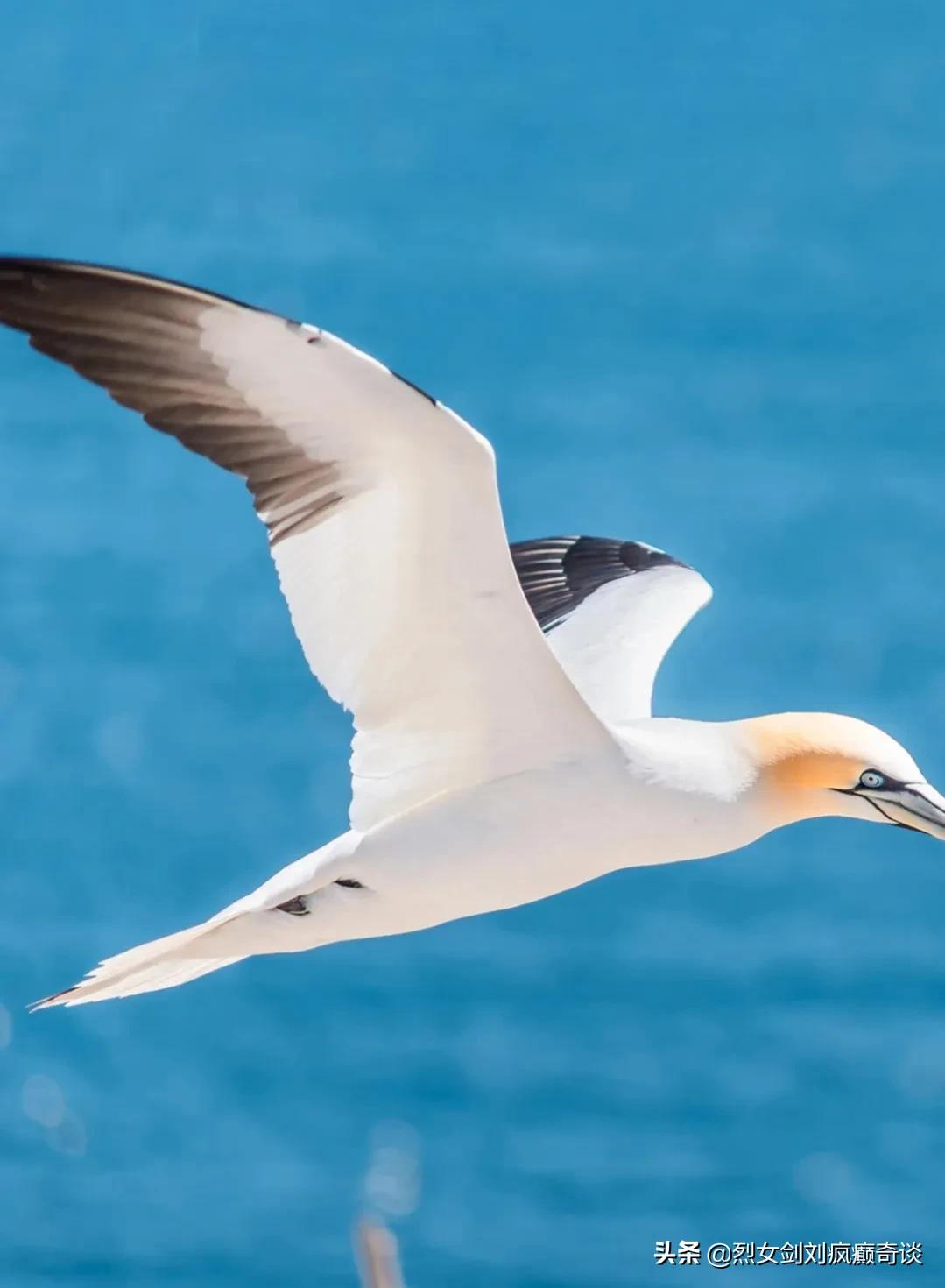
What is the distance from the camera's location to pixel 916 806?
159 inches

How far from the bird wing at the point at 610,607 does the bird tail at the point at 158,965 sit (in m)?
0.90

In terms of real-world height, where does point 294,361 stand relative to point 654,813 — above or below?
above

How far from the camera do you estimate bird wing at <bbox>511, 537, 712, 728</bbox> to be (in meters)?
4.84

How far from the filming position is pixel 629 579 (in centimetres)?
518

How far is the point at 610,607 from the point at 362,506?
1.41 metres

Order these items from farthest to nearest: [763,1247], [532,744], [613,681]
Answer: [763,1247] → [613,681] → [532,744]

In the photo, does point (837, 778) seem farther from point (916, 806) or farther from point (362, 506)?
point (362, 506)

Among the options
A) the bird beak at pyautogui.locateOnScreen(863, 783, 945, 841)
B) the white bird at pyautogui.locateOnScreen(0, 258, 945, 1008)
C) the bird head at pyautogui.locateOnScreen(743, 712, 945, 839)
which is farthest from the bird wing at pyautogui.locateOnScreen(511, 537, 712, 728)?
the bird beak at pyautogui.locateOnScreen(863, 783, 945, 841)

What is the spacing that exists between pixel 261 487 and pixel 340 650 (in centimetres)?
35

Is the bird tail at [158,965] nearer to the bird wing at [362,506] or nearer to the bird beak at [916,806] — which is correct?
the bird wing at [362,506]

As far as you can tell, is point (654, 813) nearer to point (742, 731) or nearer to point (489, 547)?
point (742, 731)

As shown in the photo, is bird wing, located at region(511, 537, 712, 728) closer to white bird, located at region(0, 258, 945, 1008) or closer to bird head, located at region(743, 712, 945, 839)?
white bird, located at region(0, 258, 945, 1008)

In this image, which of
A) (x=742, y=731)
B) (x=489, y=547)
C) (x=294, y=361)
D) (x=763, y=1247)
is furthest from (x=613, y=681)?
(x=763, y=1247)

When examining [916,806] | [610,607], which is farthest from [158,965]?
[916,806]
